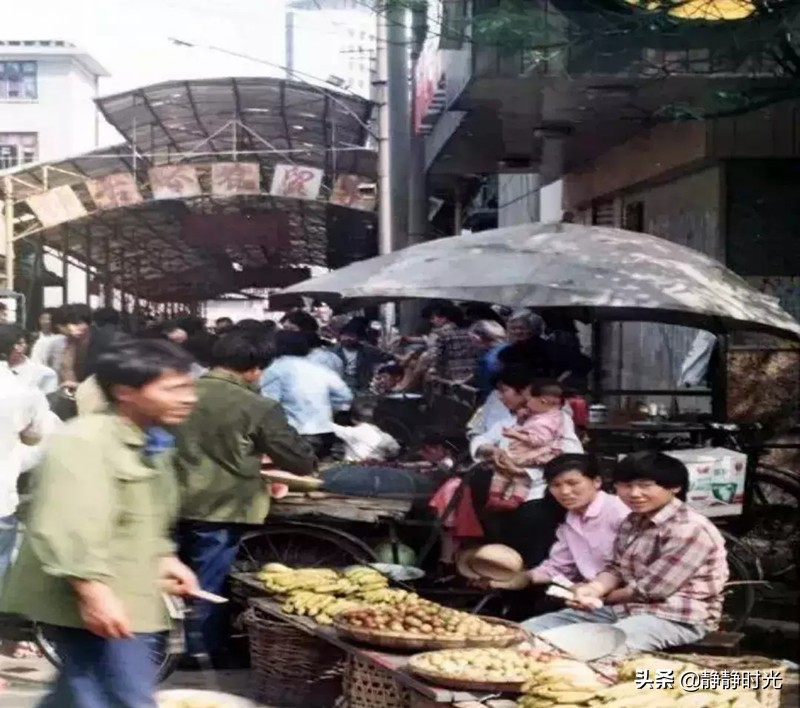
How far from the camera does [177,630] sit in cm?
553

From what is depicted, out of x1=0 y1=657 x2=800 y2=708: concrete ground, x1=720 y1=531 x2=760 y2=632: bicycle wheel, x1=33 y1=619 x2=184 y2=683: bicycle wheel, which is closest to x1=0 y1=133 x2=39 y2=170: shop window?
x1=0 y1=657 x2=800 y2=708: concrete ground

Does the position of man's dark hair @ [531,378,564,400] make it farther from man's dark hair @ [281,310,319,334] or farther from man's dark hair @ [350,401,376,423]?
man's dark hair @ [281,310,319,334]

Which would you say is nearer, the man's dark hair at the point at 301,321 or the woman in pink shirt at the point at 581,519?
the woman in pink shirt at the point at 581,519

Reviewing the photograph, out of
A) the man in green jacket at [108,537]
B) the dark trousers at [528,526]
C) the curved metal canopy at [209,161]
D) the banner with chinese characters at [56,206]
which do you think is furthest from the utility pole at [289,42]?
the man in green jacket at [108,537]

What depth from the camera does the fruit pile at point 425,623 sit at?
4.91 meters

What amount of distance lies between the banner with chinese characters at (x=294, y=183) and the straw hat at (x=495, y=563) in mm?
7875

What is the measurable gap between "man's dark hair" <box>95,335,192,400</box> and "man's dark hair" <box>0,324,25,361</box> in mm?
2984

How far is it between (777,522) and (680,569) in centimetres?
267

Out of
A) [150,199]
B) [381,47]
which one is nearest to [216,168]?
[150,199]

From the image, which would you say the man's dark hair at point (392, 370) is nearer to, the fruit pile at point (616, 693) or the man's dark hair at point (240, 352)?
the man's dark hair at point (240, 352)

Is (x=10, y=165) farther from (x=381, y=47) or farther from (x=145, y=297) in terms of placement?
(x=145, y=297)

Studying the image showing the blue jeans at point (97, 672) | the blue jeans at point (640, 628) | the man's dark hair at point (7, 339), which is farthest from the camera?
the man's dark hair at point (7, 339)

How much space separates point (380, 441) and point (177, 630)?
2.32 metres

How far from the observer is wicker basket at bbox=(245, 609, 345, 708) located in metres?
5.45
